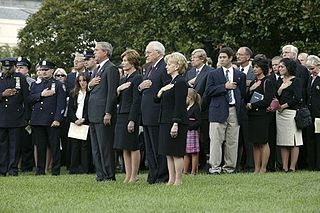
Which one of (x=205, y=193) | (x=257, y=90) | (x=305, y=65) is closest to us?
(x=205, y=193)

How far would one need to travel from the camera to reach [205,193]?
42.3ft

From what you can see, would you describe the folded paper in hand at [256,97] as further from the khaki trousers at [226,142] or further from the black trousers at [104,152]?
the black trousers at [104,152]

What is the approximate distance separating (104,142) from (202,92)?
290 centimetres

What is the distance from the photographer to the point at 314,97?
17.6 metres


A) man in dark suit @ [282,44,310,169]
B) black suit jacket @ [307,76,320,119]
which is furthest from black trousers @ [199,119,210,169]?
black suit jacket @ [307,76,320,119]

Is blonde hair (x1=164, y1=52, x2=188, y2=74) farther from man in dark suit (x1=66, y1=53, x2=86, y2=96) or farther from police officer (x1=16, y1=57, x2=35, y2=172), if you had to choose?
police officer (x1=16, y1=57, x2=35, y2=172)

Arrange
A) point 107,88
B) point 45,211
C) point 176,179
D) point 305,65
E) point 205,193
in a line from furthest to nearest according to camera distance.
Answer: point 305,65, point 107,88, point 176,179, point 205,193, point 45,211

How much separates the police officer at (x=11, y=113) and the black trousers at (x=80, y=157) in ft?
3.59

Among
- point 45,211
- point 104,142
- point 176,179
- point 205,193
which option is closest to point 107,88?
point 104,142

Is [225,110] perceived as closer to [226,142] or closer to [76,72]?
[226,142]

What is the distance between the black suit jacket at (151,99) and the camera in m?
14.5

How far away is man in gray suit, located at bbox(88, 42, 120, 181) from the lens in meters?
14.9

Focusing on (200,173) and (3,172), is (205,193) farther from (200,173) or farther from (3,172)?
(3,172)

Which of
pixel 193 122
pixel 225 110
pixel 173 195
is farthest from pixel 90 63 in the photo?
pixel 173 195
